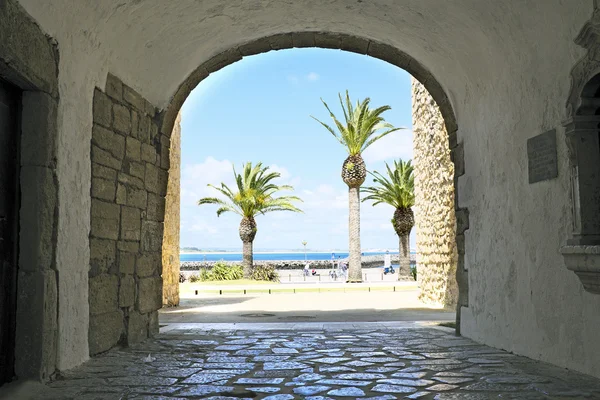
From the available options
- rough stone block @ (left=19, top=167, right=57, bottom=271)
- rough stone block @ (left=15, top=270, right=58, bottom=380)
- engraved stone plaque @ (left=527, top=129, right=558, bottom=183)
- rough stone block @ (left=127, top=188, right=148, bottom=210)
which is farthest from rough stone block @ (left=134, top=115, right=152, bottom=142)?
engraved stone plaque @ (left=527, top=129, right=558, bottom=183)

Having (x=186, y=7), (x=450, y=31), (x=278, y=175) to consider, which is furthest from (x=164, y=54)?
(x=278, y=175)

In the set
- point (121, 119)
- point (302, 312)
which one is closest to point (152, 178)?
point (121, 119)

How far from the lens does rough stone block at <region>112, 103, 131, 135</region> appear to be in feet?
17.7

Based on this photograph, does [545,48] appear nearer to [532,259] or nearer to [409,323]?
[532,259]

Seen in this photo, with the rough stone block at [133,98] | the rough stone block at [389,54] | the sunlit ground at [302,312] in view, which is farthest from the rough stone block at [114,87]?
the sunlit ground at [302,312]

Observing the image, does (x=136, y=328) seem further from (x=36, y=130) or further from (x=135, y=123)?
(x=36, y=130)

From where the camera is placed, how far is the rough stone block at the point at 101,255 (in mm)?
4871

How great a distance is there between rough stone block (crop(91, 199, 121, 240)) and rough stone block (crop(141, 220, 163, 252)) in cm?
65

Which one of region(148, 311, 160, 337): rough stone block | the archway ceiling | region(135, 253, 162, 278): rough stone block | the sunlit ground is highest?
the archway ceiling

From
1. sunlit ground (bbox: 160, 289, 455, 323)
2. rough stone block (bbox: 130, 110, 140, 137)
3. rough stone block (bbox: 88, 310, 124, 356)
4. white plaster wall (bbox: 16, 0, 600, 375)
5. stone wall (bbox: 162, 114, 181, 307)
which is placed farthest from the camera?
stone wall (bbox: 162, 114, 181, 307)

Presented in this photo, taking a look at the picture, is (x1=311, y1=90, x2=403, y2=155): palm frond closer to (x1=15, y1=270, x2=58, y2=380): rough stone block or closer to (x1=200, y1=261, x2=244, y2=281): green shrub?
(x1=200, y1=261, x2=244, y2=281): green shrub

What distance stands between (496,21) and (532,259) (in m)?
1.84

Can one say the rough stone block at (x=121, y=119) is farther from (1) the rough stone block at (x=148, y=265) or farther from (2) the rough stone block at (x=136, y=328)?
(2) the rough stone block at (x=136, y=328)

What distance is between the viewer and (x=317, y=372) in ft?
14.1
